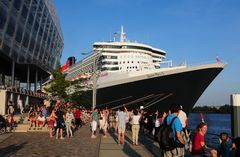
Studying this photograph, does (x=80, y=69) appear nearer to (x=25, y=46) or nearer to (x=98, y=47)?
(x=98, y=47)

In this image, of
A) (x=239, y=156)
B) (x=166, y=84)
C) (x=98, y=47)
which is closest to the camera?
(x=239, y=156)

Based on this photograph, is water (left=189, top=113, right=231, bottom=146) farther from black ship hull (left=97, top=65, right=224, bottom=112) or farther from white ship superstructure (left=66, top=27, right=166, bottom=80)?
white ship superstructure (left=66, top=27, right=166, bottom=80)

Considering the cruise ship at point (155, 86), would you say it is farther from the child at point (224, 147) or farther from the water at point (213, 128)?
the child at point (224, 147)

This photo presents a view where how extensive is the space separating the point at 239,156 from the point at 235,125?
2.52m

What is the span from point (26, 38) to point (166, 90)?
19.7 meters

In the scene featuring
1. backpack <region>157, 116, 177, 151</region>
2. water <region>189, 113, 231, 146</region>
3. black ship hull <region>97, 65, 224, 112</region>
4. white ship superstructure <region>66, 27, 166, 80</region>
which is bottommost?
water <region>189, 113, 231, 146</region>

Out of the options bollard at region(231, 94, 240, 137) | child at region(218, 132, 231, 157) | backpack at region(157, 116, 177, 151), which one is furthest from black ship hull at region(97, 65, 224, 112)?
backpack at region(157, 116, 177, 151)

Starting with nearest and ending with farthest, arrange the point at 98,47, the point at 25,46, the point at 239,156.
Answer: the point at 239,156 → the point at 25,46 → the point at 98,47

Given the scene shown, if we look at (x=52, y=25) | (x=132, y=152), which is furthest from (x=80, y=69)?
(x=132, y=152)

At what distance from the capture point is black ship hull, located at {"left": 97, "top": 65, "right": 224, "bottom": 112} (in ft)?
110

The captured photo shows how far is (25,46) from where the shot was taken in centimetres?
4472

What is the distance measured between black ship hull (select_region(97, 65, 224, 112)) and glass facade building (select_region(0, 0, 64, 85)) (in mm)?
12263

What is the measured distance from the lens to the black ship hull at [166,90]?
33.5 m

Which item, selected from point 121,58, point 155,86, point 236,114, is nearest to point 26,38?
point 121,58
